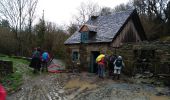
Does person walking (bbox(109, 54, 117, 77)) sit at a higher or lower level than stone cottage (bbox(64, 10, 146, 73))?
lower

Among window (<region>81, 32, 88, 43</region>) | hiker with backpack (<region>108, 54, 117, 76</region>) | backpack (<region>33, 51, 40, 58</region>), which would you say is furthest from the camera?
window (<region>81, 32, 88, 43</region>)

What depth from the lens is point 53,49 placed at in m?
34.9

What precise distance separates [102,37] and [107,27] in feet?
5.55

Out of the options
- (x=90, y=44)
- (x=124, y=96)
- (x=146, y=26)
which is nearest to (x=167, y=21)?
(x=146, y=26)

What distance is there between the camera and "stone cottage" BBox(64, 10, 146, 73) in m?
20.5

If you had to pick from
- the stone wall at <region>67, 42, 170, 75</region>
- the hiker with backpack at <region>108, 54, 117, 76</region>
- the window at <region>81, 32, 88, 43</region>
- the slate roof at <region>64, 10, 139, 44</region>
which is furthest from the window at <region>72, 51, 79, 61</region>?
the hiker with backpack at <region>108, 54, 117, 76</region>

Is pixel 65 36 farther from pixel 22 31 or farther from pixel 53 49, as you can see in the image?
pixel 22 31

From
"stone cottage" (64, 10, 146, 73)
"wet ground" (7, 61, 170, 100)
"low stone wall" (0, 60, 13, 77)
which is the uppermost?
"stone cottage" (64, 10, 146, 73)

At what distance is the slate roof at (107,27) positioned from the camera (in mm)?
20438

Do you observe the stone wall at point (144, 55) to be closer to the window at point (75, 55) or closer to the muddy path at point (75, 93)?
the window at point (75, 55)

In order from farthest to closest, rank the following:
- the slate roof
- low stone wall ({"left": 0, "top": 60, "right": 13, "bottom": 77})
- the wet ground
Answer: the slate roof → low stone wall ({"left": 0, "top": 60, "right": 13, "bottom": 77}) → the wet ground

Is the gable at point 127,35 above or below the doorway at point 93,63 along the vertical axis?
above

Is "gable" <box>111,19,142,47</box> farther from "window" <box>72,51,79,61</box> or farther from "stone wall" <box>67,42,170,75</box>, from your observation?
"window" <box>72,51,79,61</box>

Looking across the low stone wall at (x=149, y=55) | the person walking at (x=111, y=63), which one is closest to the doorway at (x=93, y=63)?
the low stone wall at (x=149, y=55)
